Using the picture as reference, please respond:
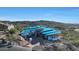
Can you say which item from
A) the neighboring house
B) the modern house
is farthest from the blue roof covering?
the neighboring house

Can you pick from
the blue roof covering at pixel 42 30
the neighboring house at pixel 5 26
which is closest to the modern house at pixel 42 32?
the blue roof covering at pixel 42 30

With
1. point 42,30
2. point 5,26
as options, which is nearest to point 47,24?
point 42,30

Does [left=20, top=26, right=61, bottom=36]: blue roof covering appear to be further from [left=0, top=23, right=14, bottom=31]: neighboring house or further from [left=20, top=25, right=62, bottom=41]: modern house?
[left=0, top=23, right=14, bottom=31]: neighboring house

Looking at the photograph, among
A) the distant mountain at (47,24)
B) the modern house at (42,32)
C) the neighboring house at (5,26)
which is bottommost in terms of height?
the modern house at (42,32)

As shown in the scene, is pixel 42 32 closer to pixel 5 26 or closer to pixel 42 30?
pixel 42 30

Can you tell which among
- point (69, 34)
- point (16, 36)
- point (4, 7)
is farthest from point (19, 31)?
point (69, 34)

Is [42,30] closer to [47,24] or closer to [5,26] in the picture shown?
[47,24]

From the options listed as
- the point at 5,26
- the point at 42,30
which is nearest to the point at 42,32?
the point at 42,30

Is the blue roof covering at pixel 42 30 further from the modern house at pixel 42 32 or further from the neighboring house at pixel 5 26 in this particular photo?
the neighboring house at pixel 5 26

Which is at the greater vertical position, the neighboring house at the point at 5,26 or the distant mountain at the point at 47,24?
the distant mountain at the point at 47,24

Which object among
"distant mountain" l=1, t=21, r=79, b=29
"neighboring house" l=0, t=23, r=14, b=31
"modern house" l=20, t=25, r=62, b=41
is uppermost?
"distant mountain" l=1, t=21, r=79, b=29

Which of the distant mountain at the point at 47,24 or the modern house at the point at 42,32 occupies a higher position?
the distant mountain at the point at 47,24

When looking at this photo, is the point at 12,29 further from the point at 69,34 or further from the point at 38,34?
the point at 69,34
